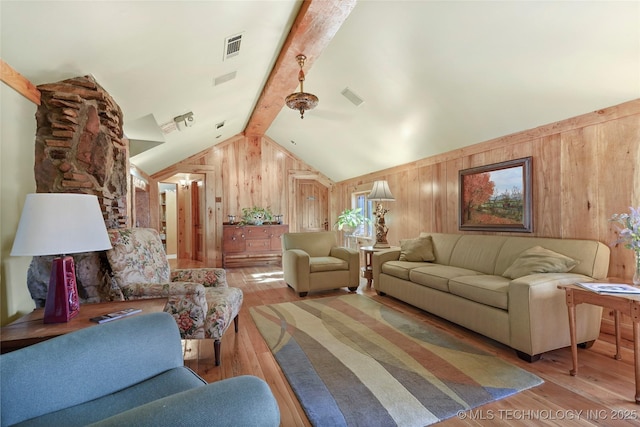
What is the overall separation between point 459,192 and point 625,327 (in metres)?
1.99

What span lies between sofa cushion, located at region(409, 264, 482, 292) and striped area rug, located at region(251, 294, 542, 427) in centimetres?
42

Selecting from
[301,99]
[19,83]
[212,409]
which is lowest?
[212,409]

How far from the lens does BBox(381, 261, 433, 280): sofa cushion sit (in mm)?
3454

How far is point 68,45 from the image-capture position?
1.70m

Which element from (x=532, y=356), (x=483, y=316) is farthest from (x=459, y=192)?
(x=532, y=356)

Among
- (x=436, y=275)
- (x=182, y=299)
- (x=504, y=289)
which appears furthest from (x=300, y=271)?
(x=504, y=289)

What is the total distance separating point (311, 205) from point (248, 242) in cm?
201

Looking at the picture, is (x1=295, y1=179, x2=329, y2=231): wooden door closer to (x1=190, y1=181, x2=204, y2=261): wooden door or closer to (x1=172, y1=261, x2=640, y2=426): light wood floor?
(x1=190, y1=181, x2=204, y2=261): wooden door

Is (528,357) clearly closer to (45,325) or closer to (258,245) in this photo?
(45,325)

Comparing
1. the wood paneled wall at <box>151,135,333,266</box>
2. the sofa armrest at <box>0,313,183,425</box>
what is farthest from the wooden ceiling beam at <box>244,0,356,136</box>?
the sofa armrest at <box>0,313,183,425</box>

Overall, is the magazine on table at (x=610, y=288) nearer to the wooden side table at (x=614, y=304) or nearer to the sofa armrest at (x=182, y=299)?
the wooden side table at (x=614, y=304)

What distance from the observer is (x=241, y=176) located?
6.81m

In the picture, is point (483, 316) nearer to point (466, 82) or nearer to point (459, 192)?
point (459, 192)

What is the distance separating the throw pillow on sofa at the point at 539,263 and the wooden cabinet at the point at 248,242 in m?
4.37
